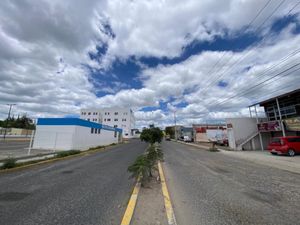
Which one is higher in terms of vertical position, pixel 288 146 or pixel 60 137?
pixel 60 137

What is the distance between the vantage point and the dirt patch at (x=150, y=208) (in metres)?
3.31

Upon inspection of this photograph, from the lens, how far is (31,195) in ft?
15.7

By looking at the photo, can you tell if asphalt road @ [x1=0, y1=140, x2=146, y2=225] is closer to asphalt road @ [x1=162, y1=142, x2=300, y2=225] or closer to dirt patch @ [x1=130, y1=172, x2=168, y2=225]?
dirt patch @ [x1=130, y1=172, x2=168, y2=225]

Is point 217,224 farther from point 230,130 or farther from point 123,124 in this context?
point 123,124

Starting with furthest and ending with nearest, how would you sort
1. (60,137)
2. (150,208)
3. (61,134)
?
(61,134), (60,137), (150,208)

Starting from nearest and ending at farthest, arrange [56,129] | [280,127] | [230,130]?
[280,127] → [56,129] → [230,130]

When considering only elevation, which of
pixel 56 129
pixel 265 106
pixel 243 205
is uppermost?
pixel 265 106

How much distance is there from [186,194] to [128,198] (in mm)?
1849

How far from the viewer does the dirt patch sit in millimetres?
3311

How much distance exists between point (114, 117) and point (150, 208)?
80.9m

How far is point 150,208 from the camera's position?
394 cm

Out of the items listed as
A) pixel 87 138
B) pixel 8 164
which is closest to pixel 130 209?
pixel 8 164

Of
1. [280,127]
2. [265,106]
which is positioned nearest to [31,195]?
[280,127]

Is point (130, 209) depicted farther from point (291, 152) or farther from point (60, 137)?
point (60, 137)
